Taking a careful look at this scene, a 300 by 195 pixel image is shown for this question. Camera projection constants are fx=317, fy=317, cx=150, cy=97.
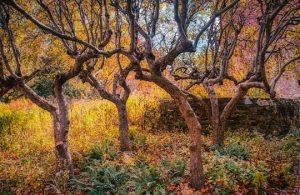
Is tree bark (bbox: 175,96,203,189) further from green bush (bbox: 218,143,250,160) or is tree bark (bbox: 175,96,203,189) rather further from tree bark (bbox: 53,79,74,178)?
tree bark (bbox: 53,79,74,178)

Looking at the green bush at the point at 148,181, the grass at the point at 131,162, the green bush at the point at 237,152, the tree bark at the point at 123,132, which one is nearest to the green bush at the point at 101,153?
the grass at the point at 131,162

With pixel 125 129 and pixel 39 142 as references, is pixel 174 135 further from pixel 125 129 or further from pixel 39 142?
pixel 39 142

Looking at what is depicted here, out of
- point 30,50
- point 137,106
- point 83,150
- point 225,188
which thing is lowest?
point 225,188

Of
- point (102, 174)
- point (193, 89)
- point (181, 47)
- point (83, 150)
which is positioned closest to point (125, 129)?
point (83, 150)

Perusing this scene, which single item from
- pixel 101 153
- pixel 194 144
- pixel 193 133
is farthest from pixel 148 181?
pixel 101 153

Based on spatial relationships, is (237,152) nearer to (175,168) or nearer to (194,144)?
(175,168)

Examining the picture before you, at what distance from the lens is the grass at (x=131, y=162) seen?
5.98 metres

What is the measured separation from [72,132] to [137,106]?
3.04m

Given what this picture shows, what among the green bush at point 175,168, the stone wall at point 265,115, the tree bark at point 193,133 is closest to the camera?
the tree bark at point 193,133

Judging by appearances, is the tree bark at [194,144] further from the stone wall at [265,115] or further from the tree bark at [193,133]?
the stone wall at [265,115]

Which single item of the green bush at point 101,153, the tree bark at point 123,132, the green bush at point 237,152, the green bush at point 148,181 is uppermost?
the tree bark at point 123,132

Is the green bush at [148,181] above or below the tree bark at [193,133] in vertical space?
below

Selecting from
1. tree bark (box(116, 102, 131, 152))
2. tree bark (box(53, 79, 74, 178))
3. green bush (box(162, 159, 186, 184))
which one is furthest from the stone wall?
tree bark (box(53, 79, 74, 178))

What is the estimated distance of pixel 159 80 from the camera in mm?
5594
